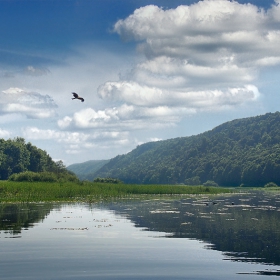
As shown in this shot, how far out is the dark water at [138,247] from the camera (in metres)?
19.8

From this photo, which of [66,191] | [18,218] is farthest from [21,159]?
[18,218]

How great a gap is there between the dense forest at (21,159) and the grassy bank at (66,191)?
48.8 metres

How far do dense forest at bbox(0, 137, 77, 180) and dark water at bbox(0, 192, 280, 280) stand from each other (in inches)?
3688

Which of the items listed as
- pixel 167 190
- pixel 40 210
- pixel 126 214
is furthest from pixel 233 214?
pixel 167 190

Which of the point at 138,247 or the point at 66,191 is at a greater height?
the point at 66,191

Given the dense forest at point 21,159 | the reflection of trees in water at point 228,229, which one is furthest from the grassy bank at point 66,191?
the dense forest at point 21,159

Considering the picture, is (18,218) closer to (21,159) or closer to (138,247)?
(138,247)

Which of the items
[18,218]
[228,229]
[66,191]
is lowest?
[228,229]

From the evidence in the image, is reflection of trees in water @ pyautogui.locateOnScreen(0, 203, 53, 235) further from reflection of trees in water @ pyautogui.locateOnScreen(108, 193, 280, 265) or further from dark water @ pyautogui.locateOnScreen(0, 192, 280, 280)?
reflection of trees in water @ pyautogui.locateOnScreen(108, 193, 280, 265)

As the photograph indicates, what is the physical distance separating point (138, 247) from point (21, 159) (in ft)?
376

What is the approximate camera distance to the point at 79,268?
20328 mm

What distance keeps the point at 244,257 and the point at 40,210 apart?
27168 millimetres

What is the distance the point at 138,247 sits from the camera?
25547mm

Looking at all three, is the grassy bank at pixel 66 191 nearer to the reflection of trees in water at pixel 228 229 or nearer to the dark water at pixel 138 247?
the reflection of trees in water at pixel 228 229
